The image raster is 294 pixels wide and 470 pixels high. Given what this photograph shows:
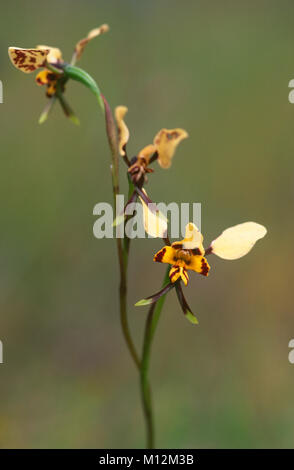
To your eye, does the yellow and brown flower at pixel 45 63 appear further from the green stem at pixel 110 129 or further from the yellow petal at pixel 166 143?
the yellow petal at pixel 166 143

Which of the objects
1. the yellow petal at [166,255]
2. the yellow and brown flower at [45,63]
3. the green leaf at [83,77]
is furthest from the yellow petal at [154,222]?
the yellow and brown flower at [45,63]

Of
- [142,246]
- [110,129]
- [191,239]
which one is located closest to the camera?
[191,239]

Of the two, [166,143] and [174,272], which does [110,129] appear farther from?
[174,272]

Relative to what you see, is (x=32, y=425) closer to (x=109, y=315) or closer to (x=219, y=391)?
(x=109, y=315)

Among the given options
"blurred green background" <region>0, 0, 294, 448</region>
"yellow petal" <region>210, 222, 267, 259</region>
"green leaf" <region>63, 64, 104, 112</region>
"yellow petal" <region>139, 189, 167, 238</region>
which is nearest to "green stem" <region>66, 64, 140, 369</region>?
"green leaf" <region>63, 64, 104, 112</region>

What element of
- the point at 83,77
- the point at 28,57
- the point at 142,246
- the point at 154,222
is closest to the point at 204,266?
the point at 154,222

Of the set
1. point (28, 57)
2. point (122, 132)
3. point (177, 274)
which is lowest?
point (177, 274)

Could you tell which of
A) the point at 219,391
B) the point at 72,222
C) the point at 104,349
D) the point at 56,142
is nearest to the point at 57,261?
the point at 72,222
